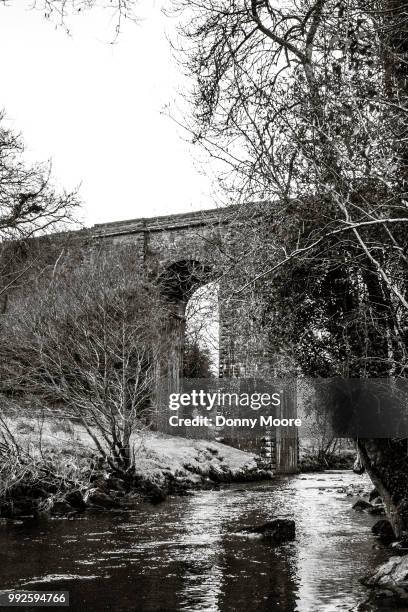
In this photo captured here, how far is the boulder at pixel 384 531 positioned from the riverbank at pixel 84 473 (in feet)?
16.3

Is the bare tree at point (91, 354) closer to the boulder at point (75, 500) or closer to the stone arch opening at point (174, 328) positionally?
the stone arch opening at point (174, 328)

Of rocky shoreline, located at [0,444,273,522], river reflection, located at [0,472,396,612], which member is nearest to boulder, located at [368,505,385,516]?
river reflection, located at [0,472,396,612]

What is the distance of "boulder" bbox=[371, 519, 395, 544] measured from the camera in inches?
417

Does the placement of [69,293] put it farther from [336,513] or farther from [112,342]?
[336,513]

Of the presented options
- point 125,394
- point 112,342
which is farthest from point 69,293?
point 125,394

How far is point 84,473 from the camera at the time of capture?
14.9 meters

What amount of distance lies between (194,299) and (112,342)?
918 cm

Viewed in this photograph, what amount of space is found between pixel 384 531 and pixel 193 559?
3.05 metres

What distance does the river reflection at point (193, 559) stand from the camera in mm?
7301

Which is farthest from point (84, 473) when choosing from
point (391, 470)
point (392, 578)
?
point (392, 578)

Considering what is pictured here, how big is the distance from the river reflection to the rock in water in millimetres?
191

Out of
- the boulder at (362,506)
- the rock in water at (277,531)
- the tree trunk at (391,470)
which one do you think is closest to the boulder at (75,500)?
the rock in water at (277,531)

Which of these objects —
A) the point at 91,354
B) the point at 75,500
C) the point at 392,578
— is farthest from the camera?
the point at 91,354

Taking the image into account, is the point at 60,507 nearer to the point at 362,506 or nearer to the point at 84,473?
the point at 84,473
